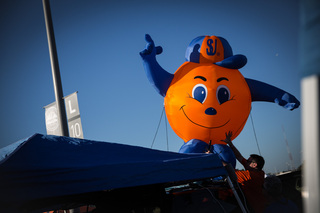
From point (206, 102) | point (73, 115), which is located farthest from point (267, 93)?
point (73, 115)

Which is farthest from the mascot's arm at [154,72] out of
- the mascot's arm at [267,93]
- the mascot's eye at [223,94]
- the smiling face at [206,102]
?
the mascot's arm at [267,93]

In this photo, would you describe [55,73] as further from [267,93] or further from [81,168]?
[267,93]

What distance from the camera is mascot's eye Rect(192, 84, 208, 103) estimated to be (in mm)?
7219

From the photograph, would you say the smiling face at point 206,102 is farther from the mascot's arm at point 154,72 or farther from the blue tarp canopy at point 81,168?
the blue tarp canopy at point 81,168

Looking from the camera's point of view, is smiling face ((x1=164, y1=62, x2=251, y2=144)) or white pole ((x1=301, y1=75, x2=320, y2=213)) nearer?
white pole ((x1=301, y1=75, x2=320, y2=213))

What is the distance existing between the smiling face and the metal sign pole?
Answer: 3015mm

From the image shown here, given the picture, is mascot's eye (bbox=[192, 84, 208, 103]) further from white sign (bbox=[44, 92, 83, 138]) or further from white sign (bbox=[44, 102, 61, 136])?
white sign (bbox=[44, 102, 61, 136])

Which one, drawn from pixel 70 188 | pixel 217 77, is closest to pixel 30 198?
pixel 70 188

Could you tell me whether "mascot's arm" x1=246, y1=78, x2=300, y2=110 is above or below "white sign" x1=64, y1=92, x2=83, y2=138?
above

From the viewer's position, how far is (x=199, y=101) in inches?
285

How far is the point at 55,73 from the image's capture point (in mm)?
5453

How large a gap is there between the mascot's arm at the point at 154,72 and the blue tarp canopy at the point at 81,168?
3.63 m

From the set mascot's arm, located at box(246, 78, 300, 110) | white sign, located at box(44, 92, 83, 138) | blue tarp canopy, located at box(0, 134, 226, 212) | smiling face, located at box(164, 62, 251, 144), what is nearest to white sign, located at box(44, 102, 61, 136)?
white sign, located at box(44, 92, 83, 138)

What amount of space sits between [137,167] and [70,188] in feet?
A: 2.58
